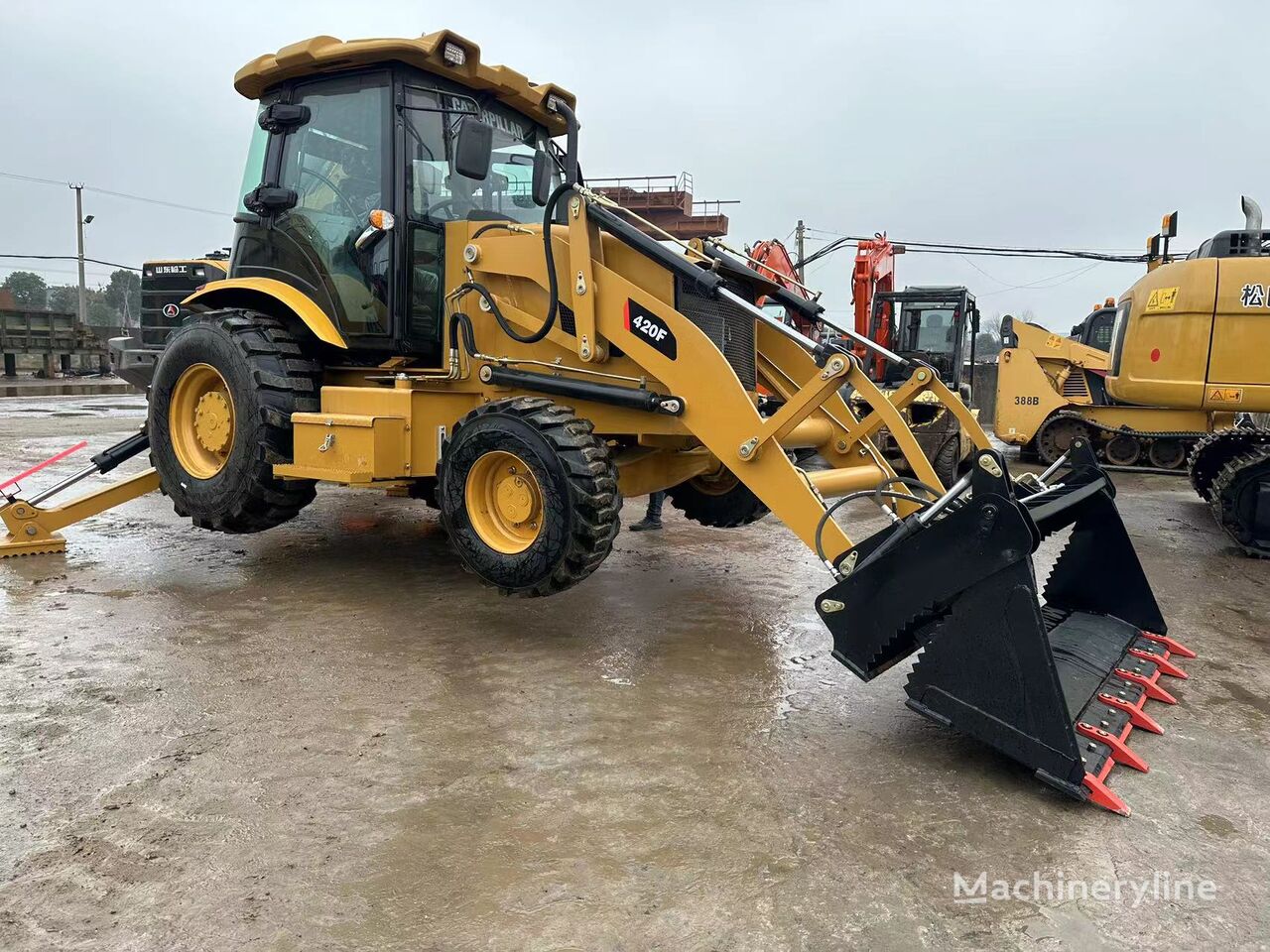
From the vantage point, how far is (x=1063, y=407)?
44.0ft

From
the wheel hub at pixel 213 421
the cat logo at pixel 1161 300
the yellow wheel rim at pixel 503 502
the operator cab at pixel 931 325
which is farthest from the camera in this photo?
the operator cab at pixel 931 325

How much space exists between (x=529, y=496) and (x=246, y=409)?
6.22 ft

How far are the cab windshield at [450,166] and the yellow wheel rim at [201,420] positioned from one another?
5.33ft

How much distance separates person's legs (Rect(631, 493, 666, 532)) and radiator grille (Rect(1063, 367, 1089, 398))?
859 cm

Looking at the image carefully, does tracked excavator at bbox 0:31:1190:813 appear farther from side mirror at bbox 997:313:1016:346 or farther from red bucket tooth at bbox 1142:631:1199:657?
side mirror at bbox 997:313:1016:346

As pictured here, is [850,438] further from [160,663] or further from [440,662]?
[160,663]

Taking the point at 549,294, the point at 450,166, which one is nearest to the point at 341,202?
the point at 450,166

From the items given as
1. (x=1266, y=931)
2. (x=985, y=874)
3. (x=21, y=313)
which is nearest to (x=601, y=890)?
(x=985, y=874)

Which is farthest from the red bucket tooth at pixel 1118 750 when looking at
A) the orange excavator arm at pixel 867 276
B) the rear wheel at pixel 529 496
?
the orange excavator arm at pixel 867 276

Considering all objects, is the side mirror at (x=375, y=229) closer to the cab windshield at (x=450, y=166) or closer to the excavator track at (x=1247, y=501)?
the cab windshield at (x=450, y=166)

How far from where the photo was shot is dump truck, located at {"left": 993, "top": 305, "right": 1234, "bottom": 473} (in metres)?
12.6

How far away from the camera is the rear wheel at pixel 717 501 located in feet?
20.3

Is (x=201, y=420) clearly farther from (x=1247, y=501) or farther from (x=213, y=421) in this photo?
(x=1247, y=501)

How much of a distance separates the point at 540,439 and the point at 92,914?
8.46 feet
